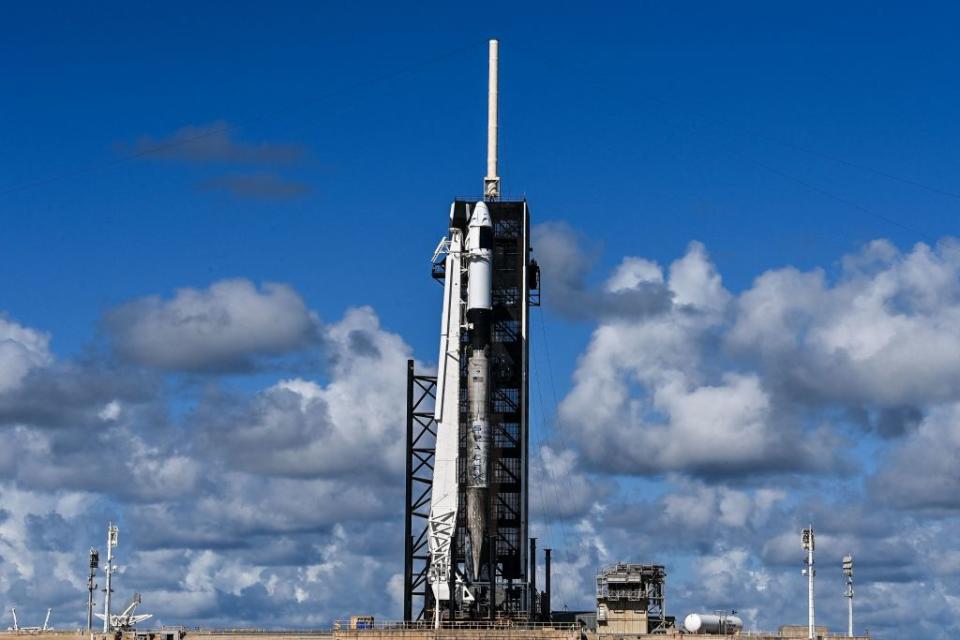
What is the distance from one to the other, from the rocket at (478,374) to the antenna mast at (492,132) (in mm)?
7915

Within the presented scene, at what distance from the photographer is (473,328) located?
141 m

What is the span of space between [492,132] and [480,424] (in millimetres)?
28605

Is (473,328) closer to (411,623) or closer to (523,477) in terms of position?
(523,477)

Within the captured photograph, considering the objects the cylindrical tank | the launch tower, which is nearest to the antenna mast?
the launch tower

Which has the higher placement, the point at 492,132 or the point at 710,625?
the point at 492,132

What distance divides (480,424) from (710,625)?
84.5 ft

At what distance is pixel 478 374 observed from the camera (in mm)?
139625

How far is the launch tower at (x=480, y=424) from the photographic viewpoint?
450 ft

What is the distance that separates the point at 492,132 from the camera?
150000 millimetres

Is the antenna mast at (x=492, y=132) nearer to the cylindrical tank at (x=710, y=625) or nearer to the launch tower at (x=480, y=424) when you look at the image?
the launch tower at (x=480, y=424)

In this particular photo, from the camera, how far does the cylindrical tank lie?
447ft

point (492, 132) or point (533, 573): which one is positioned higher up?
point (492, 132)

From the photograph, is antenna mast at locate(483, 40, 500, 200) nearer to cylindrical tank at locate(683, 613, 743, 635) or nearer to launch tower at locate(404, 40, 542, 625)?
launch tower at locate(404, 40, 542, 625)

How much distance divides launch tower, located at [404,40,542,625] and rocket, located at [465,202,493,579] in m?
0.09
